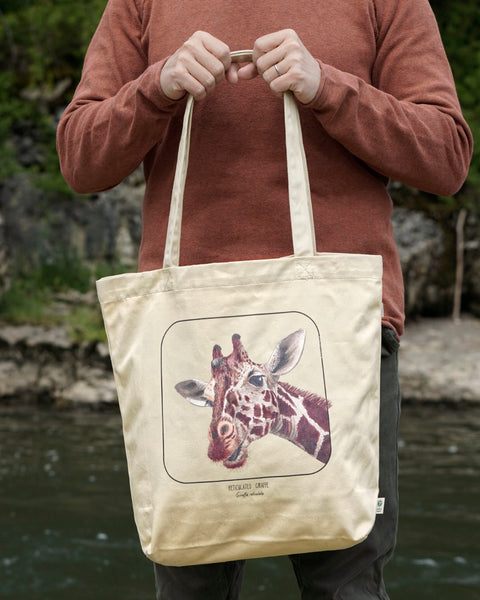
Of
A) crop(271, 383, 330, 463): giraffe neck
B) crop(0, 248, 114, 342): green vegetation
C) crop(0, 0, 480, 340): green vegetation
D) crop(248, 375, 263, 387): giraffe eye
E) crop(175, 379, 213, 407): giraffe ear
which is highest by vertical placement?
crop(248, 375, 263, 387): giraffe eye

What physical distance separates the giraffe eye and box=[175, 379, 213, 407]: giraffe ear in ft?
0.24

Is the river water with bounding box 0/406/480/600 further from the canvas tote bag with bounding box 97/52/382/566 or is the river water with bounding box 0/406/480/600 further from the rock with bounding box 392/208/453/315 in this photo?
the canvas tote bag with bounding box 97/52/382/566

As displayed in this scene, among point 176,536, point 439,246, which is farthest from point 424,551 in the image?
point 439,246

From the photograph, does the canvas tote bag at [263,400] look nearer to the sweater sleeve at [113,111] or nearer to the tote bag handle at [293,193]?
the tote bag handle at [293,193]

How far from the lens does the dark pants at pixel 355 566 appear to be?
1423 millimetres

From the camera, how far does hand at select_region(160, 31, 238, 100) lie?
1320 millimetres

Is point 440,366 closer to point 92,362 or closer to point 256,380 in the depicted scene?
point 92,362

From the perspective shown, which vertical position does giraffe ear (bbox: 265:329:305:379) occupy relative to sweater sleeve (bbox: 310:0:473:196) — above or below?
below

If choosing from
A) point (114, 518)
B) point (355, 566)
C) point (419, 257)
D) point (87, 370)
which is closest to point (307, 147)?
point (355, 566)

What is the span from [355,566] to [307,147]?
0.73 meters

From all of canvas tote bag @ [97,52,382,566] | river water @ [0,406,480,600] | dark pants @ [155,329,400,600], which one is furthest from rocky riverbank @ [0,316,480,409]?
canvas tote bag @ [97,52,382,566]

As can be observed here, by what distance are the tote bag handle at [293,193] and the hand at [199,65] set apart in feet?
0.12

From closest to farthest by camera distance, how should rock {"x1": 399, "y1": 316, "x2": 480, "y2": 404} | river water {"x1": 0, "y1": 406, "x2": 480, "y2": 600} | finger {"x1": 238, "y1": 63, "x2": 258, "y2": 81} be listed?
finger {"x1": 238, "y1": 63, "x2": 258, "y2": 81}
river water {"x1": 0, "y1": 406, "x2": 480, "y2": 600}
rock {"x1": 399, "y1": 316, "x2": 480, "y2": 404}

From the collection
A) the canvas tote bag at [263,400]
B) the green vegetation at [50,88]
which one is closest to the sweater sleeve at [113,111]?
the canvas tote bag at [263,400]
